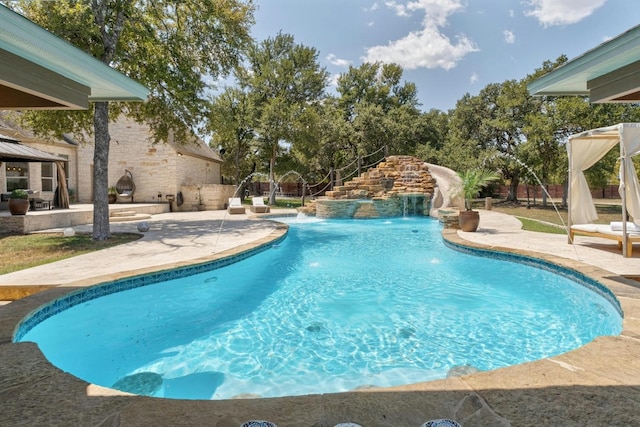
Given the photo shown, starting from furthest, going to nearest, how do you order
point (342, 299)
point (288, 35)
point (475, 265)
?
point (288, 35) → point (475, 265) → point (342, 299)

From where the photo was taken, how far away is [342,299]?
5453mm

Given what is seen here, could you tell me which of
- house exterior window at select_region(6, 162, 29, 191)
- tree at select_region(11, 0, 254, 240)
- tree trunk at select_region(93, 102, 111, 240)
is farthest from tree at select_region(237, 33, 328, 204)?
tree trunk at select_region(93, 102, 111, 240)

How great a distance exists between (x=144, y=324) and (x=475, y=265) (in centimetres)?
597

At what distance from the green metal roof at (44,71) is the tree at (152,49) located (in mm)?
5830

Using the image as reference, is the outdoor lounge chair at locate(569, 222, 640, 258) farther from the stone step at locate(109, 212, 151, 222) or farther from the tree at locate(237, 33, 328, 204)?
the tree at locate(237, 33, 328, 204)

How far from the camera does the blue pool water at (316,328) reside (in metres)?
3.37

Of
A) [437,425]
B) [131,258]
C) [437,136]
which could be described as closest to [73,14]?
[131,258]

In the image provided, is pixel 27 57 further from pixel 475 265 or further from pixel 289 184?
pixel 289 184

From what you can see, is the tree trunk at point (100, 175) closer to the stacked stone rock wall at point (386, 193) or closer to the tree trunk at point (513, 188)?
the stacked stone rock wall at point (386, 193)

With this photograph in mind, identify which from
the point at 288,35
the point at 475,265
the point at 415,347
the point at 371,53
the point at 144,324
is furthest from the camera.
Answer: the point at 371,53

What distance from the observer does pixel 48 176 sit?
15578 mm

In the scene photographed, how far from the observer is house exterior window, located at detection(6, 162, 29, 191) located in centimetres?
1388

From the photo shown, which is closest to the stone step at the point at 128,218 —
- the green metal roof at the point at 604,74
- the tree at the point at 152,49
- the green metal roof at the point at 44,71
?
the tree at the point at 152,49

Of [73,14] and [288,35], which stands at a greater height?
[288,35]
